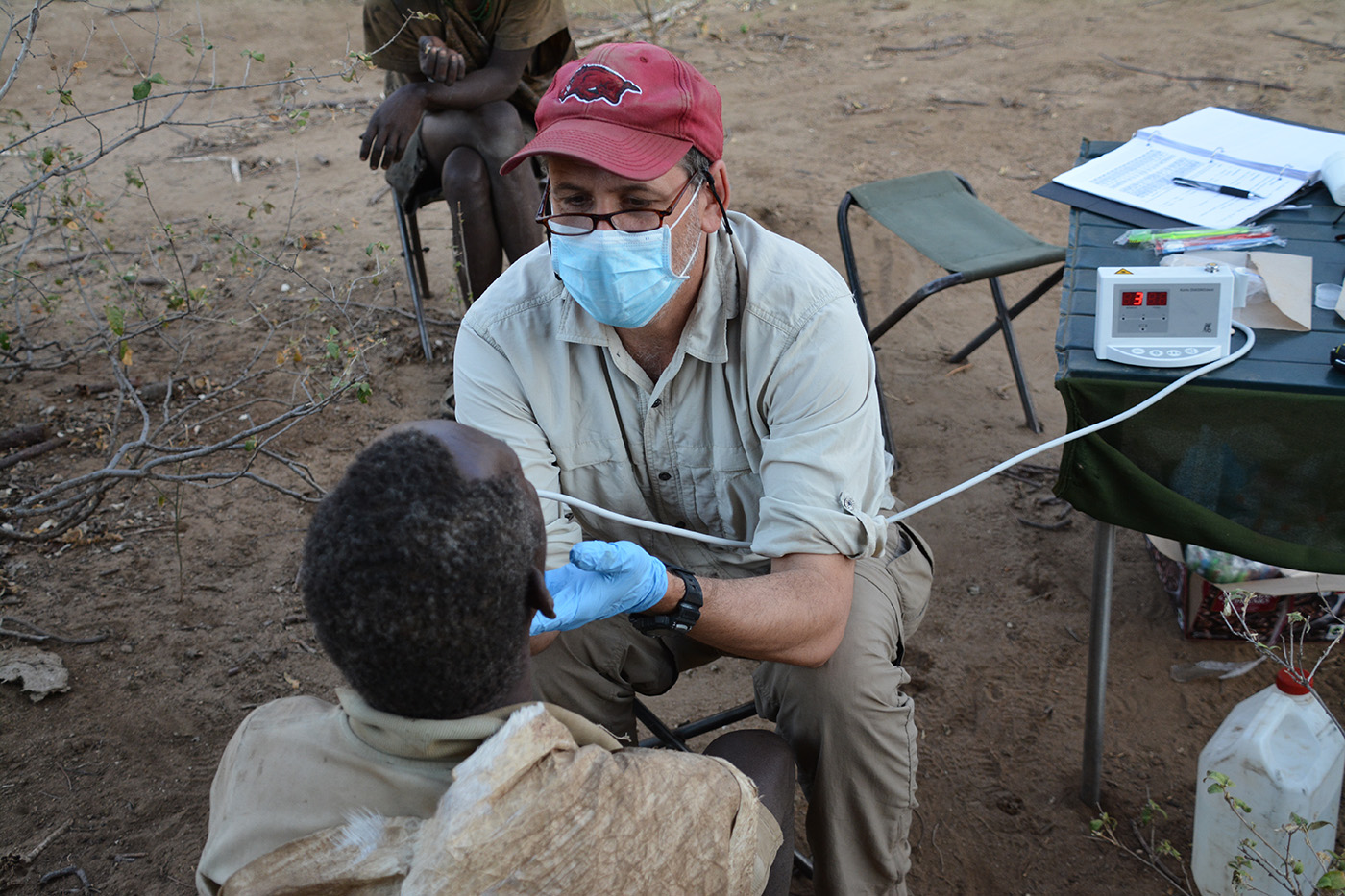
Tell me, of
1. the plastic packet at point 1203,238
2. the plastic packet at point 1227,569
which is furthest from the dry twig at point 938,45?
the plastic packet at point 1227,569

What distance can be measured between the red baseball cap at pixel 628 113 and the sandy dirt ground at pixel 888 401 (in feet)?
4.36

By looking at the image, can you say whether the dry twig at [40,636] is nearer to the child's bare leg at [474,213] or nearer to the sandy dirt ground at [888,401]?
the sandy dirt ground at [888,401]

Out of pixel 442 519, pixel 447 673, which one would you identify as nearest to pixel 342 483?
pixel 442 519

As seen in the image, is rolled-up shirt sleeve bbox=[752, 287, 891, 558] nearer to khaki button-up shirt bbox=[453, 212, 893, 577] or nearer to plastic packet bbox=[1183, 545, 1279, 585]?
khaki button-up shirt bbox=[453, 212, 893, 577]

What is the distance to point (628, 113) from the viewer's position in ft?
6.12

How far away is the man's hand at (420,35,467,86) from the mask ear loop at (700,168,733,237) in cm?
224

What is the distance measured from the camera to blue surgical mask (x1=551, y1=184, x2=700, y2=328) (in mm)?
1935

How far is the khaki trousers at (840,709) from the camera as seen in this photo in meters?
1.91

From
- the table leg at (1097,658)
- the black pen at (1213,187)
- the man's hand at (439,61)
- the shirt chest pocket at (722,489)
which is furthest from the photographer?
the man's hand at (439,61)

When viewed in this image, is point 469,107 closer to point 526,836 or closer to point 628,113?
point 628,113

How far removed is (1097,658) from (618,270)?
1.43 meters

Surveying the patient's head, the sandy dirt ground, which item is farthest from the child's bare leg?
the patient's head

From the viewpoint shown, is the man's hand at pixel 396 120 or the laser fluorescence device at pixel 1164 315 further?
the man's hand at pixel 396 120

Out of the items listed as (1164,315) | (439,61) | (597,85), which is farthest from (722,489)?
(439,61)
